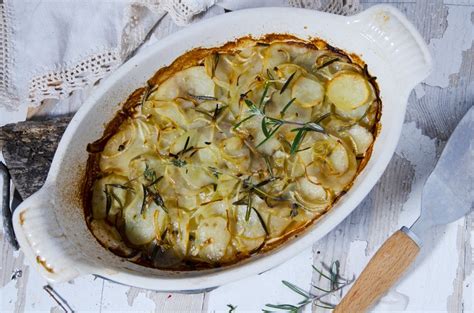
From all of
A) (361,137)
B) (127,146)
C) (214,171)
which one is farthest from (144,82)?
(361,137)

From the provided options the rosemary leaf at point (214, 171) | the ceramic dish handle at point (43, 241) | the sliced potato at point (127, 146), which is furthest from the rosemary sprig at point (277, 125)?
the ceramic dish handle at point (43, 241)

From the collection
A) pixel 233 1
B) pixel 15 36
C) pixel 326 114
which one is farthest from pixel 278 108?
pixel 15 36

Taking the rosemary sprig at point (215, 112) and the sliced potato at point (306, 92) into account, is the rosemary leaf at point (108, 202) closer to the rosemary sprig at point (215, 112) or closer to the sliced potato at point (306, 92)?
the rosemary sprig at point (215, 112)

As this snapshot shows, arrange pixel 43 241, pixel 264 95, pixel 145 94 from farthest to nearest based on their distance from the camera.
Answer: pixel 145 94, pixel 264 95, pixel 43 241

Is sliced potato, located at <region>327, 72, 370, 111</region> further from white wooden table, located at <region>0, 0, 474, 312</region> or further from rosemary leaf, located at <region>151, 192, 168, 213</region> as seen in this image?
rosemary leaf, located at <region>151, 192, 168, 213</region>

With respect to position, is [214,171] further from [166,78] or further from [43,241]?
[43,241]

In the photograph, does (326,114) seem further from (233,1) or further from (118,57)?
(118,57)
